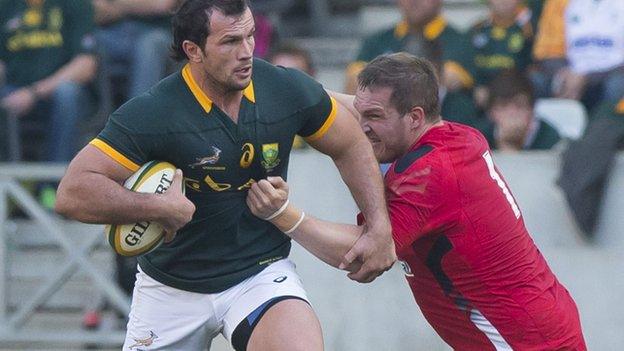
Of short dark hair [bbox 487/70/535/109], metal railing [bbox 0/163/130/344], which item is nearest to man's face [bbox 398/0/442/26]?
short dark hair [bbox 487/70/535/109]

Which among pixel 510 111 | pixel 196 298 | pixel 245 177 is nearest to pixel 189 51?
pixel 245 177

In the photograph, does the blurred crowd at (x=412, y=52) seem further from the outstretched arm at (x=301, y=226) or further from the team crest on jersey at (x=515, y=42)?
the outstretched arm at (x=301, y=226)

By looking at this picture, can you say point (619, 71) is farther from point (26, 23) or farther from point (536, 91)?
point (26, 23)

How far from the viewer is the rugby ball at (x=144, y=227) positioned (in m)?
5.42

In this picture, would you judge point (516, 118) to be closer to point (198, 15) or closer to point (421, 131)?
point (421, 131)

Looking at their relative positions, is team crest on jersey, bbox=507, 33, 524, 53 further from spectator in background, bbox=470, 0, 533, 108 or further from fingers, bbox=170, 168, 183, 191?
fingers, bbox=170, 168, 183, 191

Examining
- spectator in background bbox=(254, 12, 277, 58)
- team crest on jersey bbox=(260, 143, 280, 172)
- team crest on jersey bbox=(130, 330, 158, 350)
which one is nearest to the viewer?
team crest on jersey bbox=(260, 143, 280, 172)

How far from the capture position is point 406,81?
5418 millimetres

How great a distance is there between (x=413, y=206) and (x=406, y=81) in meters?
0.49

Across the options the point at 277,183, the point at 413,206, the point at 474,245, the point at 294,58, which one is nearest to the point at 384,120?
the point at 413,206

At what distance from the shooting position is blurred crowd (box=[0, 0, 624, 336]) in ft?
29.9

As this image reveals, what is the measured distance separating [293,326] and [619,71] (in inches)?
161

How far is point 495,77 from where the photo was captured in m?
9.56

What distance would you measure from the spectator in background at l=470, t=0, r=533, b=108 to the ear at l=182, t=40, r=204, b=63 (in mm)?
4248
